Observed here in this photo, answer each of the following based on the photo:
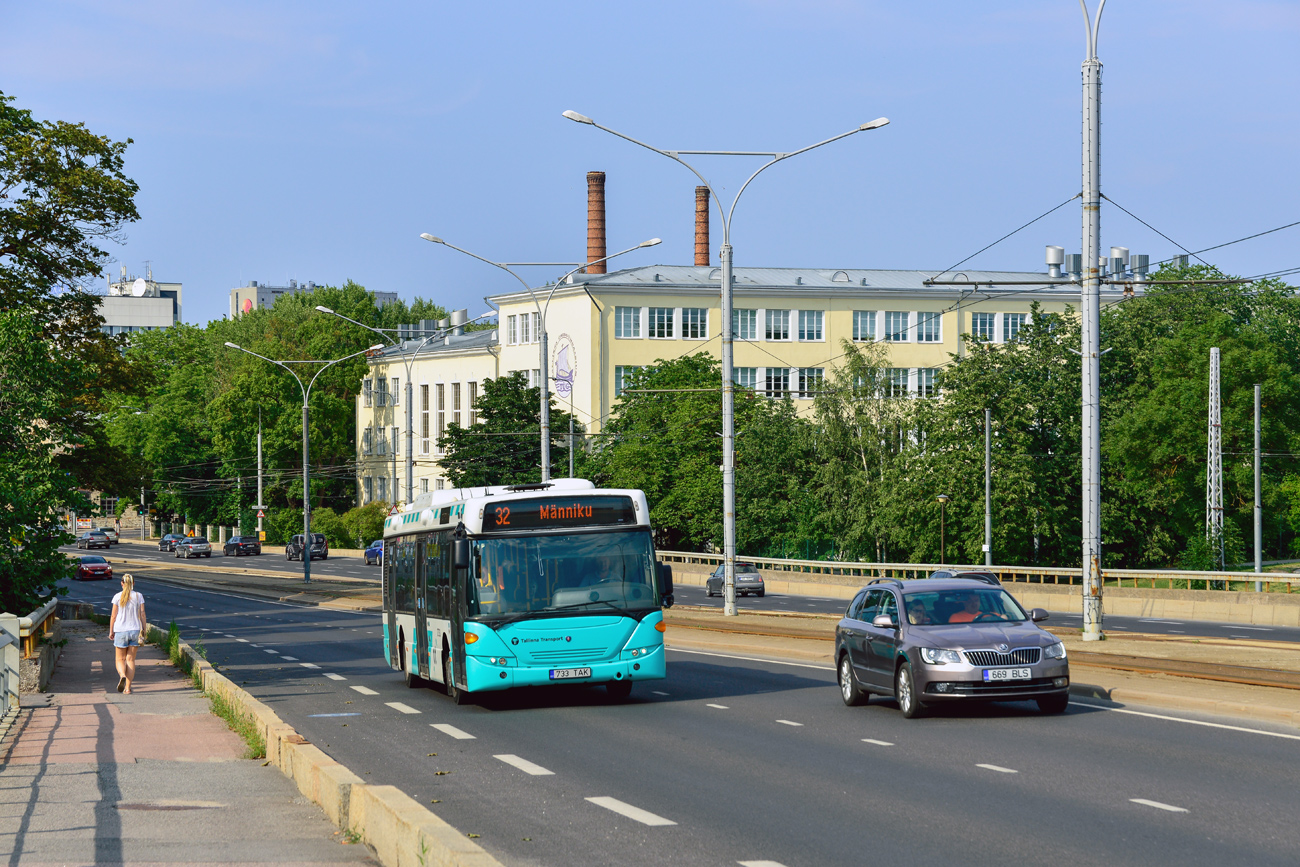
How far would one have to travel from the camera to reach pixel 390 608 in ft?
79.6

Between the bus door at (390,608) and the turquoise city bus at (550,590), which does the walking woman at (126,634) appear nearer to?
the bus door at (390,608)

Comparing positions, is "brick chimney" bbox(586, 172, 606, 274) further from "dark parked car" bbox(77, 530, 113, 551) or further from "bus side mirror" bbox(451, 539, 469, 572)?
"bus side mirror" bbox(451, 539, 469, 572)

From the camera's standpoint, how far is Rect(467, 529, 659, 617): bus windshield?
Answer: 1873 cm

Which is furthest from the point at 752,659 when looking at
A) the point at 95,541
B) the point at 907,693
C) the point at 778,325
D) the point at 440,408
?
the point at 95,541

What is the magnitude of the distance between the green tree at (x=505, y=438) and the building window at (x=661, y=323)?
753 centimetres

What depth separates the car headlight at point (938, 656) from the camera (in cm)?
1642

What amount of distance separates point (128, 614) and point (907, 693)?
10.9 metres

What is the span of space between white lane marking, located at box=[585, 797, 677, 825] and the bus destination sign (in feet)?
24.9

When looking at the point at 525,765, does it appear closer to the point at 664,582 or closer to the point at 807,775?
the point at 807,775

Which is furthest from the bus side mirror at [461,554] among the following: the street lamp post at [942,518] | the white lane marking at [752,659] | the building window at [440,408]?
the building window at [440,408]

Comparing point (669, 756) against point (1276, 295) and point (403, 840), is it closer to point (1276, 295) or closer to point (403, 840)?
point (403, 840)

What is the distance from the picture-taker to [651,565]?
63.5 ft

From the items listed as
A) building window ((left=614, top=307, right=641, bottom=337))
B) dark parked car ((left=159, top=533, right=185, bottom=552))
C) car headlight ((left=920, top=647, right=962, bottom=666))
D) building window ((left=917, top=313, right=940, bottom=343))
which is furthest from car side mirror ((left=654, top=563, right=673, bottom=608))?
dark parked car ((left=159, top=533, right=185, bottom=552))

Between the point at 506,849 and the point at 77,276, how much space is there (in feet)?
115
